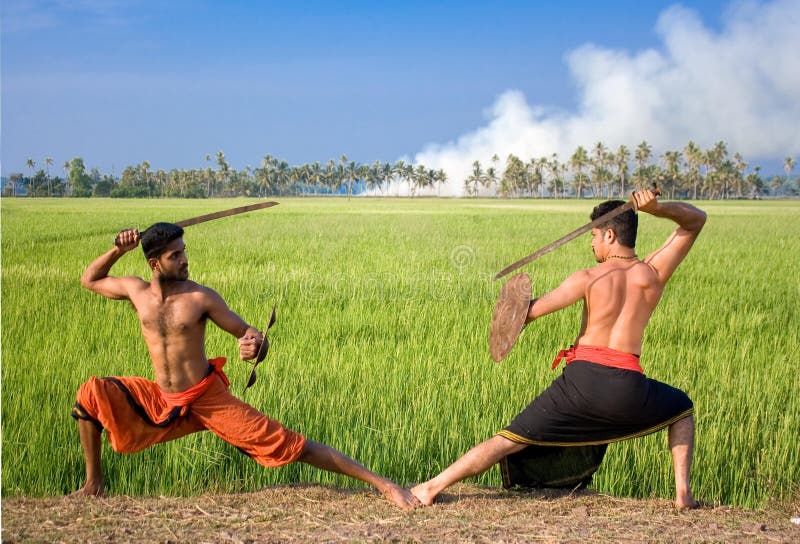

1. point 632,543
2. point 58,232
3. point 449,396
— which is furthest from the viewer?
point 58,232

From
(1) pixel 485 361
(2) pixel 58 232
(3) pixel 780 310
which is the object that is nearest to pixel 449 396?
(1) pixel 485 361

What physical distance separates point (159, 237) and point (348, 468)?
4.25 feet

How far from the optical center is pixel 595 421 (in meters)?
3.08

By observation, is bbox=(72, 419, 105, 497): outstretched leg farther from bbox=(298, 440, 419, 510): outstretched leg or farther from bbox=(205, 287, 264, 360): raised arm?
bbox=(298, 440, 419, 510): outstretched leg

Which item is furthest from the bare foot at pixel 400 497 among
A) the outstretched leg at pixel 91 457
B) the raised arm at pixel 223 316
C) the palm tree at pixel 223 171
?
the palm tree at pixel 223 171

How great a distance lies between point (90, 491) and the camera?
3.28 m

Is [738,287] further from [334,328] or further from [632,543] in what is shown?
[632,543]

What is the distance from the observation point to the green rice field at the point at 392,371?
3639 millimetres

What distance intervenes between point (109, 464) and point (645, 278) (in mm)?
2853

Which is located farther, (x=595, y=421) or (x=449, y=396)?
(x=449, y=396)

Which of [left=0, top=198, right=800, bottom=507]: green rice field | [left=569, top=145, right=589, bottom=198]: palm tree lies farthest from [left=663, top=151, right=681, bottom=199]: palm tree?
[left=0, top=198, right=800, bottom=507]: green rice field

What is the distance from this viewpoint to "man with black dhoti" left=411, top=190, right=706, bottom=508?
3010 millimetres

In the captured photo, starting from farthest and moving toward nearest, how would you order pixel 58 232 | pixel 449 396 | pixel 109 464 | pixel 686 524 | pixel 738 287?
pixel 58 232, pixel 738 287, pixel 449 396, pixel 109 464, pixel 686 524

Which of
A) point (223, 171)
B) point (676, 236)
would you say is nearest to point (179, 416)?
point (676, 236)
